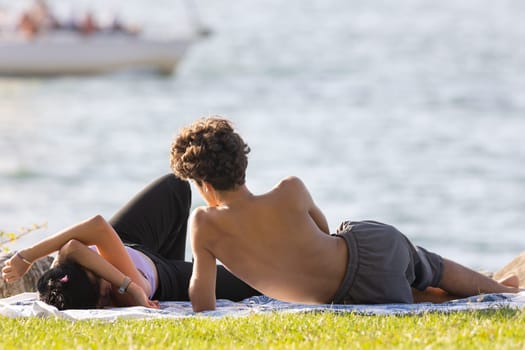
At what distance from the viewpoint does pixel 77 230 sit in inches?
214

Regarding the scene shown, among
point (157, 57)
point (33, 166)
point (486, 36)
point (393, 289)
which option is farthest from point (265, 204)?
point (486, 36)

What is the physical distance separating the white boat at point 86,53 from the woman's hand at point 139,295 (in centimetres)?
3153

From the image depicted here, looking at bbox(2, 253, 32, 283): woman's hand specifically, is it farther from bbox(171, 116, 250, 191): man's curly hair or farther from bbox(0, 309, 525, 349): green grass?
bbox(171, 116, 250, 191): man's curly hair

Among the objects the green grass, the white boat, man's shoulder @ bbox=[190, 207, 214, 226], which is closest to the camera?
the green grass

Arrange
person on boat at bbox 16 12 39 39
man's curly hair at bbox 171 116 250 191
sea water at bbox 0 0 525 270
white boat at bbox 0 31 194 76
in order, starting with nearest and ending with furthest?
man's curly hair at bbox 171 116 250 191 < sea water at bbox 0 0 525 270 < person on boat at bbox 16 12 39 39 < white boat at bbox 0 31 194 76

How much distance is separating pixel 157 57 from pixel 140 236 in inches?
1306

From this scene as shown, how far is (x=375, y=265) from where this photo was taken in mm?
5348

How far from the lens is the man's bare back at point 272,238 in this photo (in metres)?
5.20

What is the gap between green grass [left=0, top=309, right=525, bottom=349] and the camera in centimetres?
443

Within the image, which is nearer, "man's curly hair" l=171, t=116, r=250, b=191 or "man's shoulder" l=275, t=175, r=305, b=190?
"man's curly hair" l=171, t=116, r=250, b=191

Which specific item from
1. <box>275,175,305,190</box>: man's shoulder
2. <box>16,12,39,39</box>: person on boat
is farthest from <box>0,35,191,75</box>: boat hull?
<box>275,175,305,190</box>: man's shoulder

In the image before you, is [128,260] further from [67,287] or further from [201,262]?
[201,262]

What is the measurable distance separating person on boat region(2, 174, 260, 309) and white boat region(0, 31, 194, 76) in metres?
30.9

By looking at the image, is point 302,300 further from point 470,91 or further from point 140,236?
point 470,91
